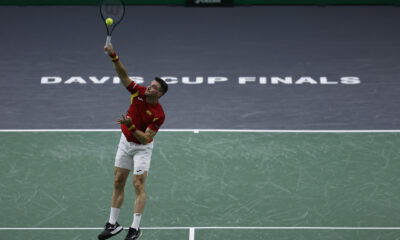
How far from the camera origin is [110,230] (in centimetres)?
1027

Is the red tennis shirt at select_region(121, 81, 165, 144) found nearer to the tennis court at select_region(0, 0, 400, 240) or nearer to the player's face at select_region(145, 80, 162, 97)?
the player's face at select_region(145, 80, 162, 97)

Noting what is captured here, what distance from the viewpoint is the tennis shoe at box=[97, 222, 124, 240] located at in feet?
33.5

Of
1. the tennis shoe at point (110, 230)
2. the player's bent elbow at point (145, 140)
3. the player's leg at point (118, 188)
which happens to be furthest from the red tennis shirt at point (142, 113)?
the tennis shoe at point (110, 230)

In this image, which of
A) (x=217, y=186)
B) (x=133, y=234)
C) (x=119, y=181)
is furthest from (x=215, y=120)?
(x=133, y=234)

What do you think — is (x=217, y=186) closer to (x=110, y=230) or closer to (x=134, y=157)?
(x=134, y=157)

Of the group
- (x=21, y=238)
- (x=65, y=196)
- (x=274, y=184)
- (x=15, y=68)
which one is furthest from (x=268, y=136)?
(x=15, y=68)

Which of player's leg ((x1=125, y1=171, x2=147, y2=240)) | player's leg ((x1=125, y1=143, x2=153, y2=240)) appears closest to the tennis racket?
player's leg ((x1=125, y1=143, x2=153, y2=240))

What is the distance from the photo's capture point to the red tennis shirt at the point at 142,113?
1025 cm

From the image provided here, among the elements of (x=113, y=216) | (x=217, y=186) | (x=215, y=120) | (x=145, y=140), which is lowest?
(x=113, y=216)

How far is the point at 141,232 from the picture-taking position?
1073cm

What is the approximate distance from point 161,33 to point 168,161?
7515 mm

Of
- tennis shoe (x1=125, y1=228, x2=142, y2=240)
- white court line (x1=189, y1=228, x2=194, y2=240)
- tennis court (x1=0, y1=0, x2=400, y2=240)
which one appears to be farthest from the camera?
tennis court (x1=0, y1=0, x2=400, y2=240)

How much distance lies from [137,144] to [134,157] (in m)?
0.18

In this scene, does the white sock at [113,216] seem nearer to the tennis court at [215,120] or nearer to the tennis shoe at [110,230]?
the tennis shoe at [110,230]
